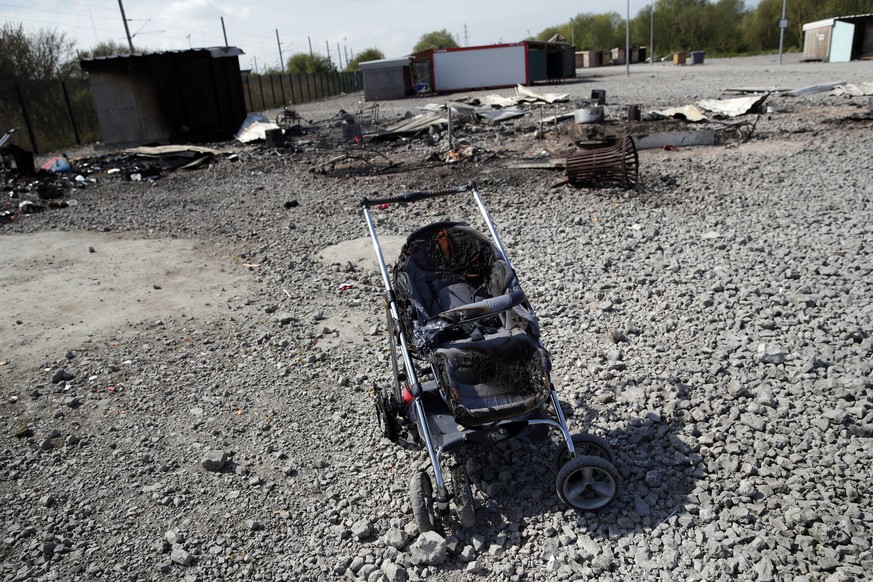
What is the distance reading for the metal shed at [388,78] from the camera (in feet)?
116

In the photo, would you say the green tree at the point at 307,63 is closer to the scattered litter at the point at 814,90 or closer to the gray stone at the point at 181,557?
the scattered litter at the point at 814,90

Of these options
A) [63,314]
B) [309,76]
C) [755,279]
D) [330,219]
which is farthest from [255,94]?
[755,279]

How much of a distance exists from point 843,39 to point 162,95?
36310 millimetres

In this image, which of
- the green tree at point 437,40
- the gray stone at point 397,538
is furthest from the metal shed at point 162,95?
the green tree at point 437,40

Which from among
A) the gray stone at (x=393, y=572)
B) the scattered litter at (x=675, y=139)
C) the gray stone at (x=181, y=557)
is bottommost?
the gray stone at (x=393, y=572)

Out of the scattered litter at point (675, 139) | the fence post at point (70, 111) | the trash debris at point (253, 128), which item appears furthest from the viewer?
the fence post at point (70, 111)

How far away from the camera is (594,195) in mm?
9258

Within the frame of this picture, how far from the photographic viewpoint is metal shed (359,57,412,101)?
3547 centimetres

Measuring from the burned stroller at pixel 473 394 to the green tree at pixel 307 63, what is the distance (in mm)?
59937

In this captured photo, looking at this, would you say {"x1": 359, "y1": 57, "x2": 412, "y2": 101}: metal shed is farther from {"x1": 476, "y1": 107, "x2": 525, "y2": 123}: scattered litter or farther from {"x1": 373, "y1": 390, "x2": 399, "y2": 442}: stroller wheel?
{"x1": 373, "y1": 390, "x2": 399, "y2": 442}: stroller wheel

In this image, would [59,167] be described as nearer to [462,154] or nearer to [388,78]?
[462,154]

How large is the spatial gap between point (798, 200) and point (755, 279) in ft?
10.5

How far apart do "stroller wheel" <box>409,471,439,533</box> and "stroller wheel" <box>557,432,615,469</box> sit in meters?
0.71

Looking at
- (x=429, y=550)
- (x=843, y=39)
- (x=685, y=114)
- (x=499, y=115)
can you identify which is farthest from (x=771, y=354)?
(x=843, y=39)
